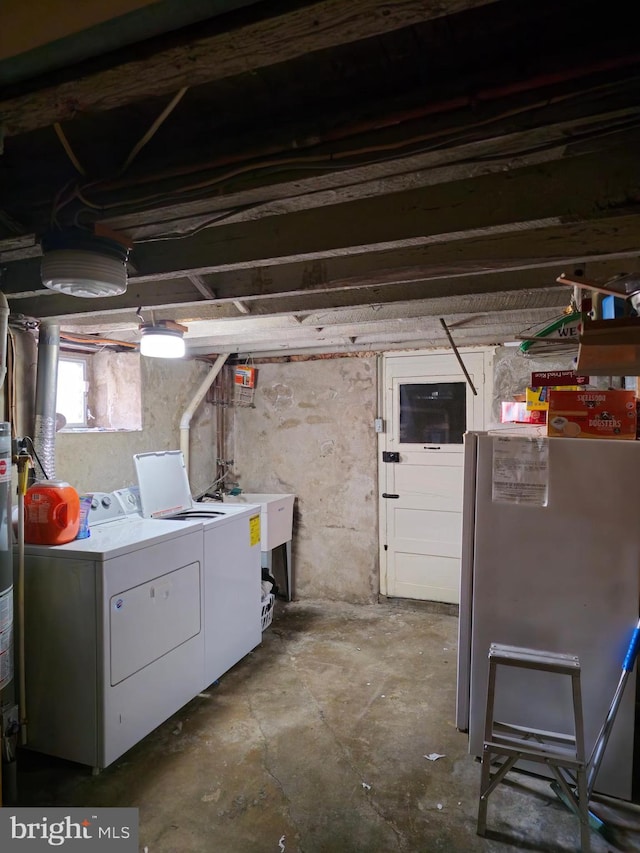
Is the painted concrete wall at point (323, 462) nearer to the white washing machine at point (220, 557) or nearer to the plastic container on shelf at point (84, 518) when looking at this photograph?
the white washing machine at point (220, 557)

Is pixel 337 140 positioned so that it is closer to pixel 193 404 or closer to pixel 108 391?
pixel 108 391

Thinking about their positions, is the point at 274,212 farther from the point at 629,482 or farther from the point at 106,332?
the point at 106,332

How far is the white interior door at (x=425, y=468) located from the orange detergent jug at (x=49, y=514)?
250 cm

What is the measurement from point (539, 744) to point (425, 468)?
229cm

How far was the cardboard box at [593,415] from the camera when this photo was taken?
203cm

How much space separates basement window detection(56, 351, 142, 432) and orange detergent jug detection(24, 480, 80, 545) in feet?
3.70

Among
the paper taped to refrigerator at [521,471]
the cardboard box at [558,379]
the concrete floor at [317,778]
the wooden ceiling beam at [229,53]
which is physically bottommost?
the concrete floor at [317,778]

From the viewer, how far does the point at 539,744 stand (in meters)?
1.87

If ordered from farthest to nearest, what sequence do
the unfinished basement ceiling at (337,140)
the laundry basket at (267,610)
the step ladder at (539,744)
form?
the laundry basket at (267,610), the step ladder at (539,744), the unfinished basement ceiling at (337,140)

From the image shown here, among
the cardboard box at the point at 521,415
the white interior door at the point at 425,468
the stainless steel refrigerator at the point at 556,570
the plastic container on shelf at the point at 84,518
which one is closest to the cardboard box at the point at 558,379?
the stainless steel refrigerator at the point at 556,570

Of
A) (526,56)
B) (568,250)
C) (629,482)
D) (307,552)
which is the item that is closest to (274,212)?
(526,56)

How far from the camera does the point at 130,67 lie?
874mm

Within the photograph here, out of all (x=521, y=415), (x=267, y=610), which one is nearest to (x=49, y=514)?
(x=267, y=610)

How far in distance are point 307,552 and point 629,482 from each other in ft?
9.40
